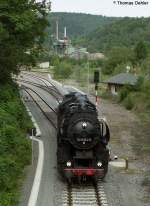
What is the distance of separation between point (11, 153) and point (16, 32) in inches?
562

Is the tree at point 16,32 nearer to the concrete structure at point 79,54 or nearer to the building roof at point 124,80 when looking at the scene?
the building roof at point 124,80

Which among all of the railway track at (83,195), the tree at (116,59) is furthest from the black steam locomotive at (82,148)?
the tree at (116,59)

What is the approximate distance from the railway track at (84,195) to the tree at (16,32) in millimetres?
11544

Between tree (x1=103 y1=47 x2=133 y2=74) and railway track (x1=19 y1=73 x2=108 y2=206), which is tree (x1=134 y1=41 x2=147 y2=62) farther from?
railway track (x1=19 y1=73 x2=108 y2=206)

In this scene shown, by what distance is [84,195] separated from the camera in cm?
2036

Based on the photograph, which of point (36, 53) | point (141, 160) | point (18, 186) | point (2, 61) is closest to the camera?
point (18, 186)

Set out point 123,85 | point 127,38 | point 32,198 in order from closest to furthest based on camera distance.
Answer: point 32,198, point 123,85, point 127,38

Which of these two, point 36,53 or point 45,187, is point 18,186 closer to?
point 45,187

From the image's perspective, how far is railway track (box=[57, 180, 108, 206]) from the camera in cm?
1918

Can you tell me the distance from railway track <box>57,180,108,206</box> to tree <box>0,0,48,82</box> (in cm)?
1154

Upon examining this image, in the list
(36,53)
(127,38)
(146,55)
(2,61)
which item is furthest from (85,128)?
(127,38)

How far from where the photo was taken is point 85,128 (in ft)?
69.6

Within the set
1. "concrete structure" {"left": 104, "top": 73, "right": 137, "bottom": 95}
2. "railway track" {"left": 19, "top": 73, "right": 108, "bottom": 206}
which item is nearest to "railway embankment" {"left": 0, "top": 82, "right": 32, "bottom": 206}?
"railway track" {"left": 19, "top": 73, "right": 108, "bottom": 206}

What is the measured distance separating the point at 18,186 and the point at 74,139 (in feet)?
10.2
